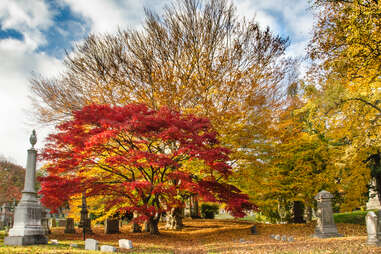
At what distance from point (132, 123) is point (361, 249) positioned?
7.97 m

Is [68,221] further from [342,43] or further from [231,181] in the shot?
[342,43]

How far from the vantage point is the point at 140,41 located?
1686 centimetres

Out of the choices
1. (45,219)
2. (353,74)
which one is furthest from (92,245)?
(353,74)

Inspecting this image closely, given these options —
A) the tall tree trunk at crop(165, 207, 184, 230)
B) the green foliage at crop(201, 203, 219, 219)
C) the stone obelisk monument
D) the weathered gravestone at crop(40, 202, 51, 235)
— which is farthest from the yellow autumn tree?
the green foliage at crop(201, 203, 219, 219)

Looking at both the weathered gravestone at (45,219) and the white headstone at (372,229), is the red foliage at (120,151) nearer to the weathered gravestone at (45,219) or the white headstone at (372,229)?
the weathered gravestone at (45,219)

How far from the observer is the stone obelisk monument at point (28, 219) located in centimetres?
1023

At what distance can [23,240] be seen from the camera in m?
10.1

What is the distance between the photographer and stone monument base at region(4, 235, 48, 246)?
1009cm

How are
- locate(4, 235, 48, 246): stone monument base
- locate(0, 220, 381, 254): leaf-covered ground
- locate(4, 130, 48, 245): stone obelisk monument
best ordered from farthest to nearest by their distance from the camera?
locate(4, 130, 48, 245): stone obelisk monument → locate(4, 235, 48, 246): stone monument base → locate(0, 220, 381, 254): leaf-covered ground

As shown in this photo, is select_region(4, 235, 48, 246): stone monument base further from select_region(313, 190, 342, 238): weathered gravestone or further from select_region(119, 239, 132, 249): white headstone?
select_region(313, 190, 342, 238): weathered gravestone

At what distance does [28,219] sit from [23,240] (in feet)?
2.55

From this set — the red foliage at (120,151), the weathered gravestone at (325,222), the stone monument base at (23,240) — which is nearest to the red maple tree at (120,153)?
the red foliage at (120,151)

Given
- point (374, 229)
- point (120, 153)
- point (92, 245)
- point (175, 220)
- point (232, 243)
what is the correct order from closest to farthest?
point (374, 229), point (92, 245), point (232, 243), point (120, 153), point (175, 220)

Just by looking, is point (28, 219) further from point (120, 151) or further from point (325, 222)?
point (325, 222)
